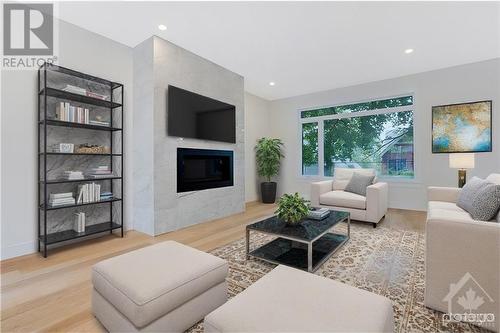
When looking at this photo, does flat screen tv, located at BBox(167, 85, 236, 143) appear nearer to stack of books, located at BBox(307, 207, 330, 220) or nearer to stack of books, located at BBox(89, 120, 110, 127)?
stack of books, located at BBox(89, 120, 110, 127)

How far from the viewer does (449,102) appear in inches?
160

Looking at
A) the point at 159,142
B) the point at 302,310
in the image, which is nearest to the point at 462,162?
the point at 302,310

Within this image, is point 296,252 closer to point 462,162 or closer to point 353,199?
point 353,199

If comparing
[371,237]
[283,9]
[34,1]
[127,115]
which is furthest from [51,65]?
[371,237]

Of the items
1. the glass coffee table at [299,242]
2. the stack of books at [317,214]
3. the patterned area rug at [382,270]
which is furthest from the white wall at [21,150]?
the stack of books at [317,214]

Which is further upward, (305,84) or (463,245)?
(305,84)

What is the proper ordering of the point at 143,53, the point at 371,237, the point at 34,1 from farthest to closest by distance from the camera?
1. the point at 143,53
2. the point at 371,237
3. the point at 34,1

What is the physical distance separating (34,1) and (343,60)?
13.2 feet

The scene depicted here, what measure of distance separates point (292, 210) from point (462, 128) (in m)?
3.74

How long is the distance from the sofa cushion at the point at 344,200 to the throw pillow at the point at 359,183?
0.31 feet

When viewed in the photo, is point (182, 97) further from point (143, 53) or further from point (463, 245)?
point (463, 245)

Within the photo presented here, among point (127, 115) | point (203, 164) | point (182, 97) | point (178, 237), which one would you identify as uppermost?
point (182, 97)

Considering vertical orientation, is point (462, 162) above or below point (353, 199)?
above

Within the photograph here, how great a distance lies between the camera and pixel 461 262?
1.41 metres
